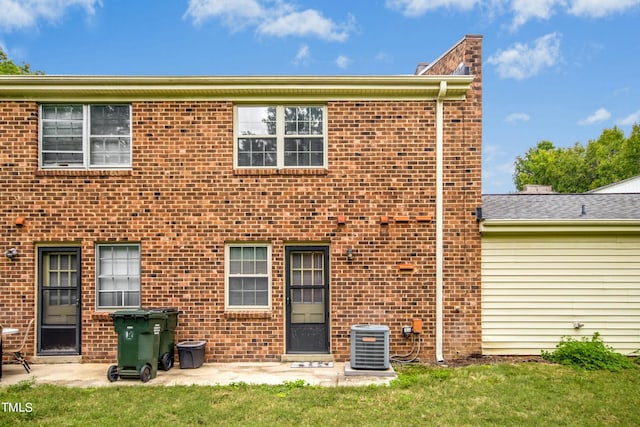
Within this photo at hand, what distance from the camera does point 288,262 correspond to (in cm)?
853

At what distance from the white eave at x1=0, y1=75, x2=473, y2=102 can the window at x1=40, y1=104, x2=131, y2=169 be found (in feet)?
0.74

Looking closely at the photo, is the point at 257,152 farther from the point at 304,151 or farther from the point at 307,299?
the point at 307,299

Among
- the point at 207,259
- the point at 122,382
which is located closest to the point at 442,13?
the point at 207,259

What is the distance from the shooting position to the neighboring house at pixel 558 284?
8.44 meters

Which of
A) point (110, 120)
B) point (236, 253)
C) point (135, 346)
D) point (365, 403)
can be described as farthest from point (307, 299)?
point (110, 120)

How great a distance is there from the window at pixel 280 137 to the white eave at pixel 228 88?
0.86 ft

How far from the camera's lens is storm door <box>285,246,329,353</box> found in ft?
27.8

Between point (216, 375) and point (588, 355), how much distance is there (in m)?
6.42

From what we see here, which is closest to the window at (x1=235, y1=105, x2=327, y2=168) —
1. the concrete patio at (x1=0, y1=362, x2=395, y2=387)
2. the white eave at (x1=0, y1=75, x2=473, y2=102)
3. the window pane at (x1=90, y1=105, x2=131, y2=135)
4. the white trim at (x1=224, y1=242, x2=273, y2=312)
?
the white eave at (x1=0, y1=75, x2=473, y2=102)

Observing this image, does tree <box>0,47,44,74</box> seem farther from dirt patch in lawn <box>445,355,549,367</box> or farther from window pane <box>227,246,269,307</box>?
dirt patch in lawn <box>445,355,549,367</box>

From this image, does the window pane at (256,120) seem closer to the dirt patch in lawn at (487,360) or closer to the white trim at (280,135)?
the white trim at (280,135)

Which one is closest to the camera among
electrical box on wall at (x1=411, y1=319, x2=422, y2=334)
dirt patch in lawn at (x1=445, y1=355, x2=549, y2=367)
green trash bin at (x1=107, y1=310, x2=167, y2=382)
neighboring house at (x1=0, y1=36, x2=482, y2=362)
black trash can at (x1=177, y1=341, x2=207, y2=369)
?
green trash bin at (x1=107, y1=310, x2=167, y2=382)

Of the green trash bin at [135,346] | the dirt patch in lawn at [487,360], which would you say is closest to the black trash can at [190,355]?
the green trash bin at [135,346]

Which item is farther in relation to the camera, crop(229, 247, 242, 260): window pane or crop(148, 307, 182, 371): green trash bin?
crop(229, 247, 242, 260): window pane
